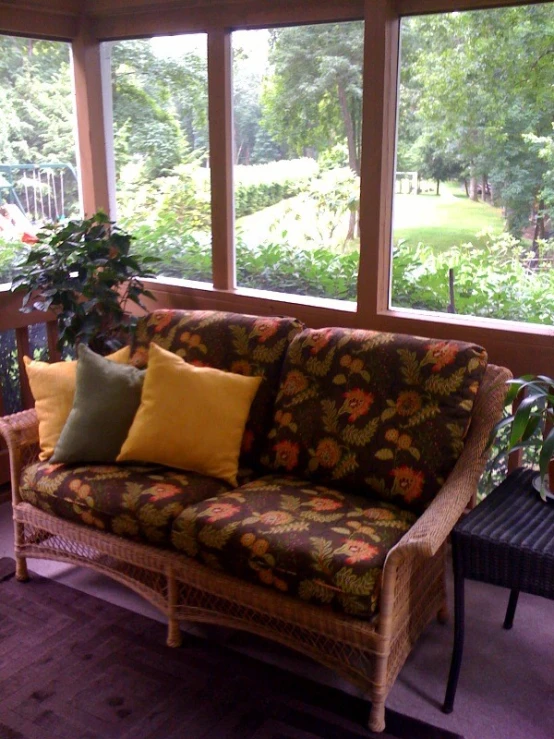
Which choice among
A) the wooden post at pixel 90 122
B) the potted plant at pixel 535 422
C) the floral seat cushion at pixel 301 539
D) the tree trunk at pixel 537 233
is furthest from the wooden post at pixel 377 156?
the wooden post at pixel 90 122

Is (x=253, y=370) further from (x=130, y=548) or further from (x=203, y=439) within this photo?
(x=130, y=548)

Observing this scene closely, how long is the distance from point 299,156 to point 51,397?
1422mm

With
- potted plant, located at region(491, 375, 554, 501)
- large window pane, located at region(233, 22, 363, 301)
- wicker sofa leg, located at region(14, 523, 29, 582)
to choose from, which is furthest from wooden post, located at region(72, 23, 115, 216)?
potted plant, located at region(491, 375, 554, 501)

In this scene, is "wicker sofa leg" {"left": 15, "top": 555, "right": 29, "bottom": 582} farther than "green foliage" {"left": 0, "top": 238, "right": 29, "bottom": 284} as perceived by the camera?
No

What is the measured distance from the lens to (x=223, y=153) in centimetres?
Answer: 326

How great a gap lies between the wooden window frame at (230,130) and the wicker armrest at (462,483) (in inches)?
12.5

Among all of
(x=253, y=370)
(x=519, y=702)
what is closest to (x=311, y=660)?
(x=519, y=702)

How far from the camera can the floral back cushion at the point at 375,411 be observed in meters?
2.34

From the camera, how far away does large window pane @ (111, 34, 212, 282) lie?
334 cm

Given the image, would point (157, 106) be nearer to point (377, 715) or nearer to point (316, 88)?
point (316, 88)

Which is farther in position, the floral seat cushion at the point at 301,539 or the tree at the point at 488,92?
the tree at the point at 488,92

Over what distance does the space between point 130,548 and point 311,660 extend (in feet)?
2.28

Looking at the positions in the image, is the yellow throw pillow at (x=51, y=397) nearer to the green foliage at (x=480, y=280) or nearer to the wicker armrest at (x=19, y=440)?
the wicker armrest at (x=19, y=440)

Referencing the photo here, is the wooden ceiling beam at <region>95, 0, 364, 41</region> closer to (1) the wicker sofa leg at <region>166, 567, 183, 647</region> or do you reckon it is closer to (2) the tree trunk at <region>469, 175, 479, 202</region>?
(2) the tree trunk at <region>469, 175, 479, 202</region>
